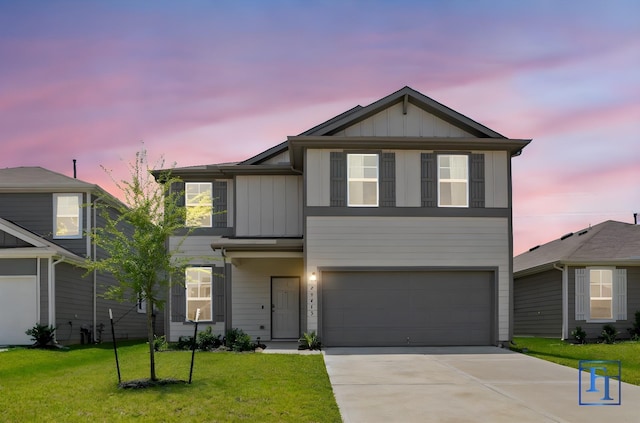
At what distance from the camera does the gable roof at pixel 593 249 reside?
2383 centimetres

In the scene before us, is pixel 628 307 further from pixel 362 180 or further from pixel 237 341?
pixel 237 341

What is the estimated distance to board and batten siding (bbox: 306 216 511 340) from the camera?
19781 mm

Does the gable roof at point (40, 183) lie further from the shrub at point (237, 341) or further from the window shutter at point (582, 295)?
the window shutter at point (582, 295)

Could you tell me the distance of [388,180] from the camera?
19984mm

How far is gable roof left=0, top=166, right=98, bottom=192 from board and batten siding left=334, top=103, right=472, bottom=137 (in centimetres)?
983

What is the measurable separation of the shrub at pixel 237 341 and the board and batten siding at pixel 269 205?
3.52 meters

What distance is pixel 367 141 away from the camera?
65.0ft

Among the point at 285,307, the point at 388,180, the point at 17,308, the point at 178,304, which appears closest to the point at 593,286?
the point at 388,180

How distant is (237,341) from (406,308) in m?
4.67

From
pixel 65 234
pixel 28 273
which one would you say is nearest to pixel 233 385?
pixel 28 273

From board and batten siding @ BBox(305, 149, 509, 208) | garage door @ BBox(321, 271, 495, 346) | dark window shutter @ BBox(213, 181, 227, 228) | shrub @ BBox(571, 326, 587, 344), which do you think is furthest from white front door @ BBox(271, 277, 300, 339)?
shrub @ BBox(571, 326, 587, 344)

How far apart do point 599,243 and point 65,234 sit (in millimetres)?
18448

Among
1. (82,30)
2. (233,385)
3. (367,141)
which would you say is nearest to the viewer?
(233,385)

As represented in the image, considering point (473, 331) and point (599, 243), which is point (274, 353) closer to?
point (473, 331)
